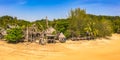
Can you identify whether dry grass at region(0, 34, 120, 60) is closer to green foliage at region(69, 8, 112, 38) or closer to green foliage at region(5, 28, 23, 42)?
green foliage at region(5, 28, 23, 42)


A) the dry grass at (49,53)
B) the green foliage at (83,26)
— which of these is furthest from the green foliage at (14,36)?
the green foliage at (83,26)

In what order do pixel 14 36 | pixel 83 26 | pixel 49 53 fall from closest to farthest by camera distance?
1. pixel 49 53
2. pixel 14 36
3. pixel 83 26

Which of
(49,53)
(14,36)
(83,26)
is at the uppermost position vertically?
(83,26)

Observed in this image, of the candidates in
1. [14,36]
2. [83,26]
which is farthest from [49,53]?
[83,26]

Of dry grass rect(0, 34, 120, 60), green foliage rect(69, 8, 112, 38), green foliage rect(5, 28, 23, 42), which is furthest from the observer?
green foliage rect(69, 8, 112, 38)

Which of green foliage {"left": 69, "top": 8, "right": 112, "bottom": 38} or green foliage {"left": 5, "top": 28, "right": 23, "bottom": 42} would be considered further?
green foliage {"left": 69, "top": 8, "right": 112, "bottom": 38}

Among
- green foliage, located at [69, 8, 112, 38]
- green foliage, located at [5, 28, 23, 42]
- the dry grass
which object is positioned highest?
green foliage, located at [69, 8, 112, 38]

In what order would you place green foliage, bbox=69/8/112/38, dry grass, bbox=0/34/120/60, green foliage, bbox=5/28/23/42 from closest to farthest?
dry grass, bbox=0/34/120/60 → green foliage, bbox=5/28/23/42 → green foliage, bbox=69/8/112/38

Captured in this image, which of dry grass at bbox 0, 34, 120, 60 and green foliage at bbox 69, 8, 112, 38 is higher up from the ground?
green foliage at bbox 69, 8, 112, 38

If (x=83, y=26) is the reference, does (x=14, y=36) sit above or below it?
below

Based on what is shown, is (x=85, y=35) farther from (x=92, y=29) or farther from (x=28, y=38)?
(x=28, y=38)

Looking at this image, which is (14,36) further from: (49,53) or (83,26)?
(83,26)

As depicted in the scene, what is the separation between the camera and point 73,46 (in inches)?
1308

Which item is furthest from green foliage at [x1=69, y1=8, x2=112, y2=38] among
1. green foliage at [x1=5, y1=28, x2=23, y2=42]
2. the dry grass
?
green foliage at [x1=5, y1=28, x2=23, y2=42]
